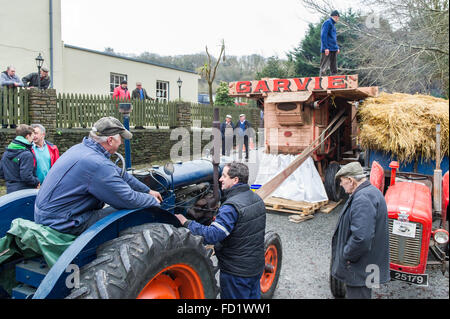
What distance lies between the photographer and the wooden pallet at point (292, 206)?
20.7ft

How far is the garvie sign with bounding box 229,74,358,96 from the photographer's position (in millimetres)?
6211

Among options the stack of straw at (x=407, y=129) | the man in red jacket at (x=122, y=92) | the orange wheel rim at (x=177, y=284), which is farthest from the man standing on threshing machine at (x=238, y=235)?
the man in red jacket at (x=122, y=92)

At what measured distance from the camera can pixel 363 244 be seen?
2.68 meters

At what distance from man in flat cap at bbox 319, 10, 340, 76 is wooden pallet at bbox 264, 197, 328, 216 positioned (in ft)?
10.0

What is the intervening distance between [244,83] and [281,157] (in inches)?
65.6

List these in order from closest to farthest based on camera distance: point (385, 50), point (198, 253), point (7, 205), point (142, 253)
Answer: point (142, 253) → point (198, 253) → point (7, 205) → point (385, 50)

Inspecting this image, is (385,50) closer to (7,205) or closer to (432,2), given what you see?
(432,2)

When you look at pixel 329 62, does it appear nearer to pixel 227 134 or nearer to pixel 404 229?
pixel 227 134

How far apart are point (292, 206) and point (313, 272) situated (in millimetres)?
2412

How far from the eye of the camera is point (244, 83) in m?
7.11

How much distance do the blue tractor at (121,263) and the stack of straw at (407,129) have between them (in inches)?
121

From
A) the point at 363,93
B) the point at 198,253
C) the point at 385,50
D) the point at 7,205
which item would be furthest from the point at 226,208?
the point at 385,50

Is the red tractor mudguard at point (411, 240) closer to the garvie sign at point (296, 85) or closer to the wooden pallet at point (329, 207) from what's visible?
the wooden pallet at point (329, 207)

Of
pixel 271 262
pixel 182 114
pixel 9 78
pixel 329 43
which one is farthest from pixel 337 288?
pixel 182 114
